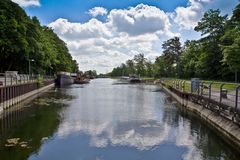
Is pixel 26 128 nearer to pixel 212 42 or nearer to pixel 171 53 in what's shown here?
pixel 212 42

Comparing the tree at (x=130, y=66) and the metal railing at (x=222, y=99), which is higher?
the tree at (x=130, y=66)

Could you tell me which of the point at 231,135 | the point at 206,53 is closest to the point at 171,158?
the point at 231,135

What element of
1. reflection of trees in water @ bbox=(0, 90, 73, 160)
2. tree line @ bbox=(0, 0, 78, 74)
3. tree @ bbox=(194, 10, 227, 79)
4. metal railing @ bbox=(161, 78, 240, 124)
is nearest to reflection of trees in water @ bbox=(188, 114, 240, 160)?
metal railing @ bbox=(161, 78, 240, 124)

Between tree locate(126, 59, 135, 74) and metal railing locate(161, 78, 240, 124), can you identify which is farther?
tree locate(126, 59, 135, 74)

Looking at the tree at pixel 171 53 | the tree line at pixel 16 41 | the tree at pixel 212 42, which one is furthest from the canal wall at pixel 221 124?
the tree at pixel 171 53

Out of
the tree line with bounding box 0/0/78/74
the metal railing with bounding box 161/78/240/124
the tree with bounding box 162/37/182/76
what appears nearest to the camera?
the metal railing with bounding box 161/78/240/124

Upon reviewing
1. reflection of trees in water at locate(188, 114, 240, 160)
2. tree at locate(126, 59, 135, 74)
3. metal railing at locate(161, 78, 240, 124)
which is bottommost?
reflection of trees in water at locate(188, 114, 240, 160)

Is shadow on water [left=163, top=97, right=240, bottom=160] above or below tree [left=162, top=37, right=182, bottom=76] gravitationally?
below

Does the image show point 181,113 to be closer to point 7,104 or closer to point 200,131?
point 200,131

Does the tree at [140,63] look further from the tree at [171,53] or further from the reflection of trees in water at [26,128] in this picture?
the reflection of trees in water at [26,128]

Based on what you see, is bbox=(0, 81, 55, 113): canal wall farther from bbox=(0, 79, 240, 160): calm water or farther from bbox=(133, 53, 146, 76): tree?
bbox=(133, 53, 146, 76): tree

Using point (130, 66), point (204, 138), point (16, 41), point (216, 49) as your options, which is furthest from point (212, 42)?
point (130, 66)

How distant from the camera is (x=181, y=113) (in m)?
28.8

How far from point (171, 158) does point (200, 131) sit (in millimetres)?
6532
